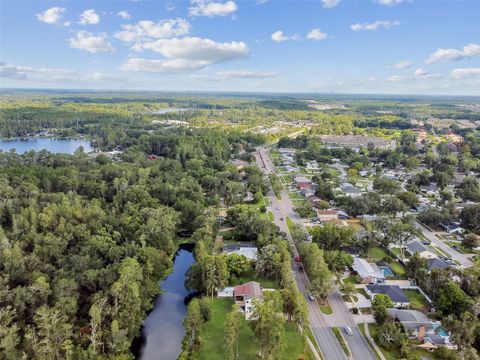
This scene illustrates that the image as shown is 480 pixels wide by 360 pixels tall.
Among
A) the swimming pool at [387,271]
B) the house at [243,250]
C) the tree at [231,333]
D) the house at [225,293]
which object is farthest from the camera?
the house at [243,250]

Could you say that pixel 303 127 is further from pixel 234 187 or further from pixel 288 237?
pixel 288 237

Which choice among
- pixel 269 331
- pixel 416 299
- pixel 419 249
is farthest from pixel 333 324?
pixel 419 249

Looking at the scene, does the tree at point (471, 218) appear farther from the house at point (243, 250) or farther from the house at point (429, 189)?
the house at point (243, 250)

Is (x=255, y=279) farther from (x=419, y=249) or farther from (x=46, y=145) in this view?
(x=46, y=145)

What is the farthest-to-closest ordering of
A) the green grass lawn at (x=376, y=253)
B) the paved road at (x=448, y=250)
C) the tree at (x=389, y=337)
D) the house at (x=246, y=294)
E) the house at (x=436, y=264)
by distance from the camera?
the green grass lawn at (x=376, y=253) < the paved road at (x=448, y=250) < the house at (x=436, y=264) < the house at (x=246, y=294) < the tree at (x=389, y=337)

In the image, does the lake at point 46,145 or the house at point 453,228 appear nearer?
the house at point 453,228

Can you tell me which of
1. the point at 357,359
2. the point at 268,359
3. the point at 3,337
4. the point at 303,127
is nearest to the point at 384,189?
the point at 357,359

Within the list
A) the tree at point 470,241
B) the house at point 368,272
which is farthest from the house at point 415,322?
the tree at point 470,241
